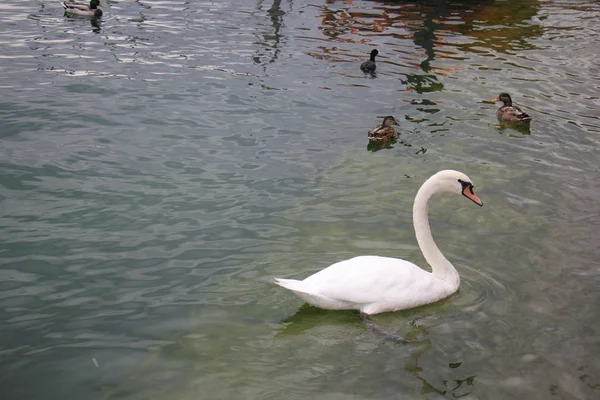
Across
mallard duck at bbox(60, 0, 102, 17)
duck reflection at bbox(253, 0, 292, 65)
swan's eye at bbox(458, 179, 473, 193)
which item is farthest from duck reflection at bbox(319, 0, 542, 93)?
swan's eye at bbox(458, 179, 473, 193)

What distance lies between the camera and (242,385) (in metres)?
6.09

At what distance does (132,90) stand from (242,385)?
9.68m

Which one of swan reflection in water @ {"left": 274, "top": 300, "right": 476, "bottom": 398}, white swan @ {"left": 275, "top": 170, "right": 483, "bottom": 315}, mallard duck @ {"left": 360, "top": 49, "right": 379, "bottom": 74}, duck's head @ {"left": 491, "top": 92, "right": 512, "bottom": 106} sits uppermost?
mallard duck @ {"left": 360, "top": 49, "right": 379, "bottom": 74}

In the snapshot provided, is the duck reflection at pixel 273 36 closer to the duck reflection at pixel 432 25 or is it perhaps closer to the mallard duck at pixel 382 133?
the duck reflection at pixel 432 25

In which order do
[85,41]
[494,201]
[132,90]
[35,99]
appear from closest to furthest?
[494,201] < [35,99] < [132,90] < [85,41]

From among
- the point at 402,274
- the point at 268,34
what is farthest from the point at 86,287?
the point at 268,34

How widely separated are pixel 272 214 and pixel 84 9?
13.9 metres

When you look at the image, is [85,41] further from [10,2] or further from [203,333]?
[203,333]

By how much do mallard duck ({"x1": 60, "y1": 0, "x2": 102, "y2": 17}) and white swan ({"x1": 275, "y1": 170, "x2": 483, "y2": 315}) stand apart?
52.3 feet

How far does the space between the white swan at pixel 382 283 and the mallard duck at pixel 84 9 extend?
15.9 meters

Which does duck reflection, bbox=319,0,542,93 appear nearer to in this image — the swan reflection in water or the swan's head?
the swan's head

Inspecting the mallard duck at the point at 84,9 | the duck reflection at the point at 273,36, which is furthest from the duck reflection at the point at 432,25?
the mallard duck at the point at 84,9

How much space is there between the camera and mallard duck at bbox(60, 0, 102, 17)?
20.7 meters

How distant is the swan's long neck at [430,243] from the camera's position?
7562mm
